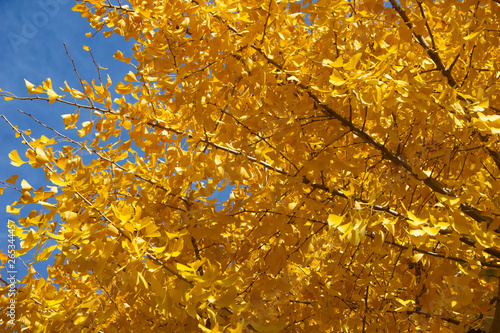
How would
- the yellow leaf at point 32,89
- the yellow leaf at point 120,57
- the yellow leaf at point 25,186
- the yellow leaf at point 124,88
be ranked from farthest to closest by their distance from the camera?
the yellow leaf at point 120,57 → the yellow leaf at point 124,88 → the yellow leaf at point 32,89 → the yellow leaf at point 25,186

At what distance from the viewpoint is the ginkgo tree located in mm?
1565

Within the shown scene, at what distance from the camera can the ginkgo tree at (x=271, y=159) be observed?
61.6 inches

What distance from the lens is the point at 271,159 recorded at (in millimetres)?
1941

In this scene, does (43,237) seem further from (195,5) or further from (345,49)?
(345,49)

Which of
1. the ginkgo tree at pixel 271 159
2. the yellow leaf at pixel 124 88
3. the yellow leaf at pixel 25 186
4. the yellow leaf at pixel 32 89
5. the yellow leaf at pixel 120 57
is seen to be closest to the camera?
the ginkgo tree at pixel 271 159

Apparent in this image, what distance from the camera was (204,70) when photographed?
7.02 ft

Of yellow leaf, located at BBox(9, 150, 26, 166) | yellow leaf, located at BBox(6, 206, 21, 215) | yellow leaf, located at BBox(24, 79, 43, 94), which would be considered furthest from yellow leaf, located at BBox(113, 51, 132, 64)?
yellow leaf, located at BBox(6, 206, 21, 215)

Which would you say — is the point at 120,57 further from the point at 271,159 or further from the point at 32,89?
the point at 271,159

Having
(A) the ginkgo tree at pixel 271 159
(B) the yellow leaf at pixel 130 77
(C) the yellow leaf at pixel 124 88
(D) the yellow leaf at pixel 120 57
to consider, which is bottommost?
(A) the ginkgo tree at pixel 271 159

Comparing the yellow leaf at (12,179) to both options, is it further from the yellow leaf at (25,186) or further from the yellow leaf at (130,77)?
the yellow leaf at (130,77)

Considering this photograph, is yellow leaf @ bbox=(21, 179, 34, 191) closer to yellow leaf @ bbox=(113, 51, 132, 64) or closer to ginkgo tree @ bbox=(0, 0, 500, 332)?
ginkgo tree @ bbox=(0, 0, 500, 332)

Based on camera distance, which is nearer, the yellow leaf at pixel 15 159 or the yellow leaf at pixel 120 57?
the yellow leaf at pixel 15 159

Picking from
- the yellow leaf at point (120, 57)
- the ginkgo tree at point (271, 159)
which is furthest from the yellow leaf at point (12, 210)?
the yellow leaf at point (120, 57)

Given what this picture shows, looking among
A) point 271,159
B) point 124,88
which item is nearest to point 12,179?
point 124,88
